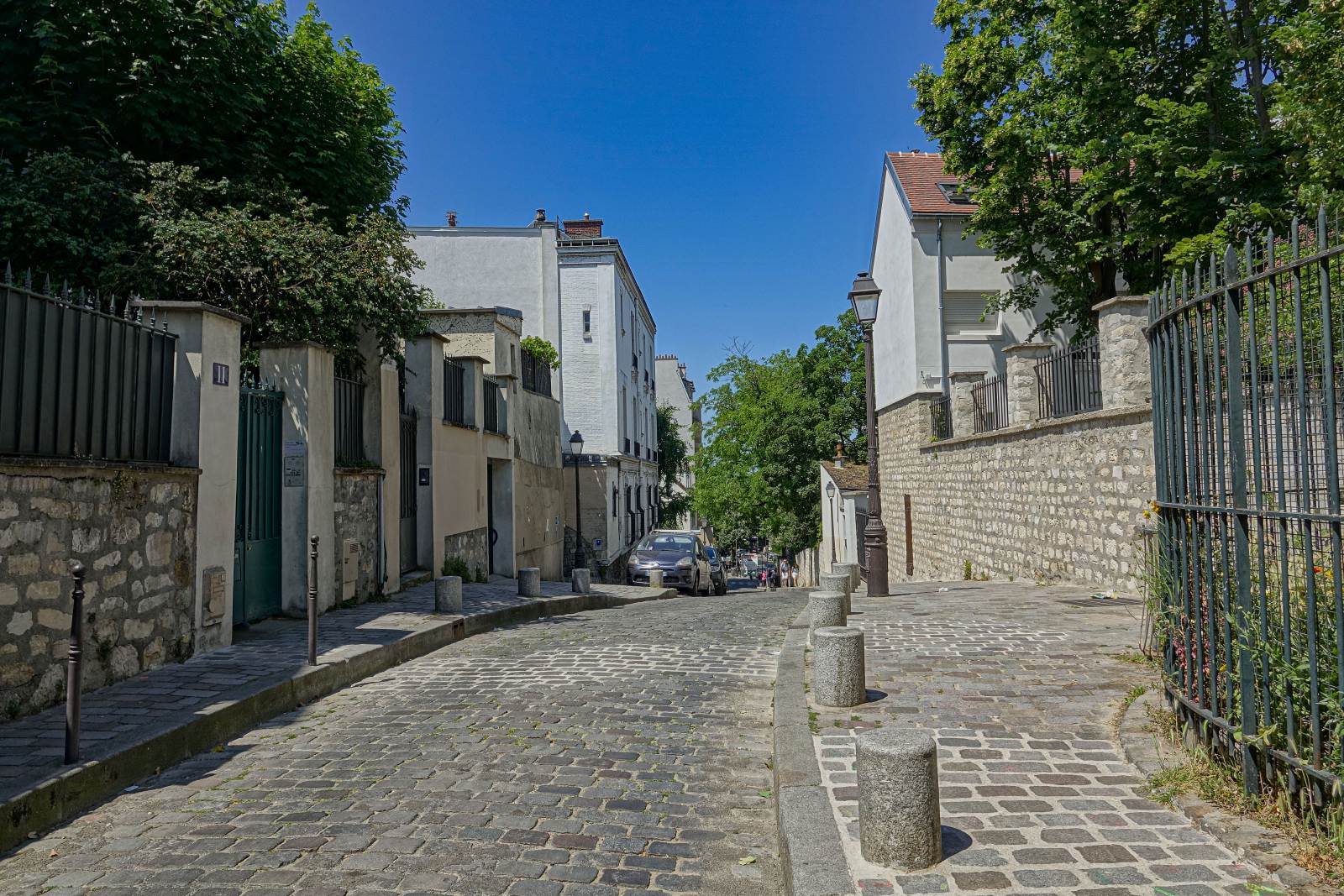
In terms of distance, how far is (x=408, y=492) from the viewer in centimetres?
1412

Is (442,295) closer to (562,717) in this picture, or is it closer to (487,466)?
(487,466)

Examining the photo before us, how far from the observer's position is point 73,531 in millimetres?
6086

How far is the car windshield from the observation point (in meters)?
23.0

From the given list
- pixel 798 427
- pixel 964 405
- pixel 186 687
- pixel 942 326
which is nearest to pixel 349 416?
pixel 186 687

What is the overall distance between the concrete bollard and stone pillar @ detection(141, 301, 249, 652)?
20.8 ft

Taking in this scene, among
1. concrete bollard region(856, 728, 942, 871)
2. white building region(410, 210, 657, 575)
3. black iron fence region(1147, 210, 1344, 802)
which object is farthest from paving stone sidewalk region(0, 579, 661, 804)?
white building region(410, 210, 657, 575)

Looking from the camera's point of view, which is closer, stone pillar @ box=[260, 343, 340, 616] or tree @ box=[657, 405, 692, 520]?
stone pillar @ box=[260, 343, 340, 616]

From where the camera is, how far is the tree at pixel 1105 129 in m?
13.4

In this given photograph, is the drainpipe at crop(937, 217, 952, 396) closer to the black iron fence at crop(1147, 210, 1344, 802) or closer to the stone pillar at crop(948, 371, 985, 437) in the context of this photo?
the stone pillar at crop(948, 371, 985, 437)

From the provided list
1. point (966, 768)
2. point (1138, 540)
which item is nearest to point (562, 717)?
point (966, 768)

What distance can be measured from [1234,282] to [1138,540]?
775cm

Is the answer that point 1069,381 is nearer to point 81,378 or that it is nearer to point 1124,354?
point 1124,354

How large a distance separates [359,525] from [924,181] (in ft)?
65.4

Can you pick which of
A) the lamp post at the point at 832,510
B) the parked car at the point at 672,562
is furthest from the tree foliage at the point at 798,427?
the parked car at the point at 672,562
